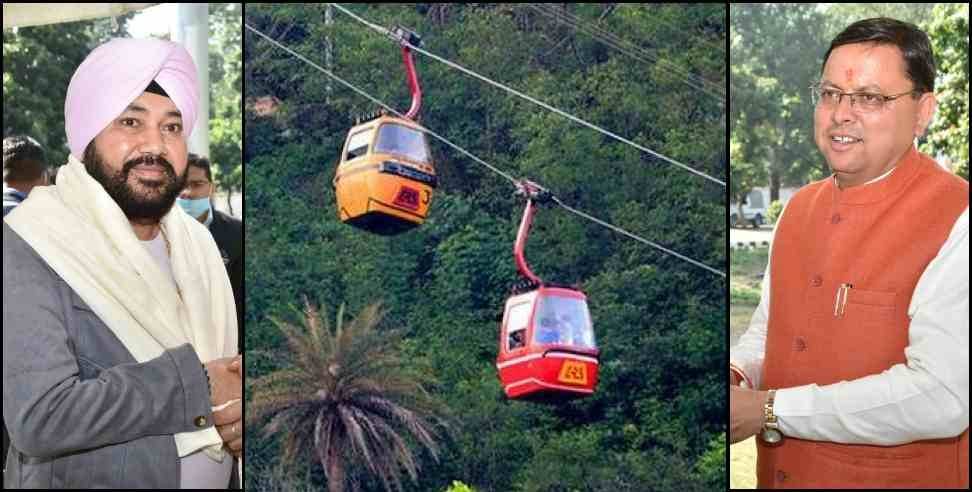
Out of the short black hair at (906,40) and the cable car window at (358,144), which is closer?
the short black hair at (906,40)

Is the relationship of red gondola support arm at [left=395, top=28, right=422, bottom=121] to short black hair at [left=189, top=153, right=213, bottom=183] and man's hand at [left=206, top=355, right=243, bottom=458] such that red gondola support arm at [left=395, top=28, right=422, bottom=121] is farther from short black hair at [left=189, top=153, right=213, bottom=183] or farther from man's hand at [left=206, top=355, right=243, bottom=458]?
man's hand at [left=206, top=355, right=243, bottom=458]

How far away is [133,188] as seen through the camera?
10.00 feet

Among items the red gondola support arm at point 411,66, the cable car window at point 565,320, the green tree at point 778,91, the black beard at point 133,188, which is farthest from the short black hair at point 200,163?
the green tree at point 778,91

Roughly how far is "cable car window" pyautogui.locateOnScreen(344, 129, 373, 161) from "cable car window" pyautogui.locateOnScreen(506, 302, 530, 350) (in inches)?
32.9

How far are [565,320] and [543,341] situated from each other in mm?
117

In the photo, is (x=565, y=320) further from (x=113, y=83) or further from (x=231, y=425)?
(x=113, y=83)

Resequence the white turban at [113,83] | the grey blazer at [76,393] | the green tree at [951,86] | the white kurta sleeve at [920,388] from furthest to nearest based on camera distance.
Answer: the green tree at [951,86], the white turban at [113,83], the grey blazer at [76,393], the white kurta sleeve at [920,388]

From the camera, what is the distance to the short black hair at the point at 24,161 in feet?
13.2

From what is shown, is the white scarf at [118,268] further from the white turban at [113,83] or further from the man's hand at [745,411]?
the man's hand at [745,411]

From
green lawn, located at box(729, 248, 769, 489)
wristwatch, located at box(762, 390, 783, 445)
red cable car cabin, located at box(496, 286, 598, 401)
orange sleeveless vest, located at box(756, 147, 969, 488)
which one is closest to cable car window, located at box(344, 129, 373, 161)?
red cable car cabin, located at box(496, 286, 598, 401)

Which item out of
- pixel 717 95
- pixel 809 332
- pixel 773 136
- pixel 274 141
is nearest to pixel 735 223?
pixel 773 136

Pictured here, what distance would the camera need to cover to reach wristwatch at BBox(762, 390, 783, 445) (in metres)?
2.70

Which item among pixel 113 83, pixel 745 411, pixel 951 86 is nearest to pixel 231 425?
pixel 113 83

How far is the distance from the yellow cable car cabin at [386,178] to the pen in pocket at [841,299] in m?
2.04
